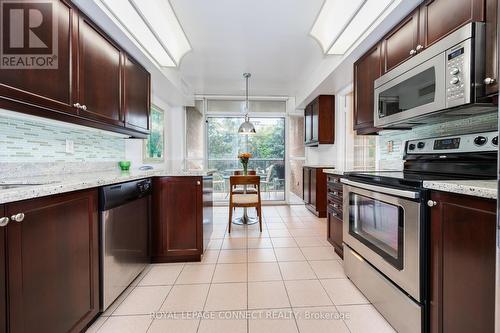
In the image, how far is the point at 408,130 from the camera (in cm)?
215

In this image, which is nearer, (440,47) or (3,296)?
(3,296)

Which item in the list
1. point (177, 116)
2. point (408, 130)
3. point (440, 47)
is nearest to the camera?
point (440, 47)

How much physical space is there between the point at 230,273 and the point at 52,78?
6.36 feet

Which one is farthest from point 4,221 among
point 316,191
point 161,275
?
point 316,191

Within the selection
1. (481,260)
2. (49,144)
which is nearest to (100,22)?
(49,144)

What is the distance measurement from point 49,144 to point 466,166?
2853 mm

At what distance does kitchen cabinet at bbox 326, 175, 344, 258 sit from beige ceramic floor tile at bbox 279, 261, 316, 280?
393 mm

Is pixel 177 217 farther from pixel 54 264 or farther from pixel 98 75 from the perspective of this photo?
pixel 98 75

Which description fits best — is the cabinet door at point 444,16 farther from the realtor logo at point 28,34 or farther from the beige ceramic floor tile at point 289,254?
the realtor logo at point 28,34

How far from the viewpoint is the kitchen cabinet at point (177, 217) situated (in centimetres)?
217

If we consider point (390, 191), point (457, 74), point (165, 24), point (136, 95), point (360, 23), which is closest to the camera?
point (457, 74)

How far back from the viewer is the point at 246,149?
520cm

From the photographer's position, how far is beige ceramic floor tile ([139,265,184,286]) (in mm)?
1898

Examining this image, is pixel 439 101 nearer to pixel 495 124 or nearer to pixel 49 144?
pixel 495 124
